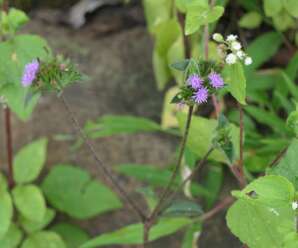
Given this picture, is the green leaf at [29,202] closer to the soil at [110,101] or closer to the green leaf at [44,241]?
the green leaf at [44,241]

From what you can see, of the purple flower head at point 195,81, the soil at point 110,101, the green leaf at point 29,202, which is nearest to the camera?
the purple flower head at point 195,81

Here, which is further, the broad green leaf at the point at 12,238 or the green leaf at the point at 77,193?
the green leaf at the point at 77,193

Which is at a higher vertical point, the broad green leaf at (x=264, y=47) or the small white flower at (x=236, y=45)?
the small white flower at (x=236, y=45)

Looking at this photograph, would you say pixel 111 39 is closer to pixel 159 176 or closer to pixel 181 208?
pixel 159 176

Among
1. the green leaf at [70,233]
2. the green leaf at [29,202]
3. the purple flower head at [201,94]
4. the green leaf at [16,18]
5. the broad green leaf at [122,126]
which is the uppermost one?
the green leaf at [16,18]

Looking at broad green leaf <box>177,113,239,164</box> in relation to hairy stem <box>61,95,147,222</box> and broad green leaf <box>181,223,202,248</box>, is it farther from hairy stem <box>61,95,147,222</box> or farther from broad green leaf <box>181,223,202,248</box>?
broad green leaf <box>181,223,202,248</box>

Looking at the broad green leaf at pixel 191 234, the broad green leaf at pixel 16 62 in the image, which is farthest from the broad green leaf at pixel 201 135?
the broad green leaf at pixel 16 62

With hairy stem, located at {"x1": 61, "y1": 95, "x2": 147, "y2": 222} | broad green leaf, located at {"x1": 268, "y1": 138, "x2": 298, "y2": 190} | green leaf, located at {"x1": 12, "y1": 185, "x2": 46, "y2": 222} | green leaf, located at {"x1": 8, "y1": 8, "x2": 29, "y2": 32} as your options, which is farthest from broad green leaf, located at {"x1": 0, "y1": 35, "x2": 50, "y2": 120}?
broad green leaf, located at {"x1": 268, "y1": 138, "x2": 298, "y2": 190}
